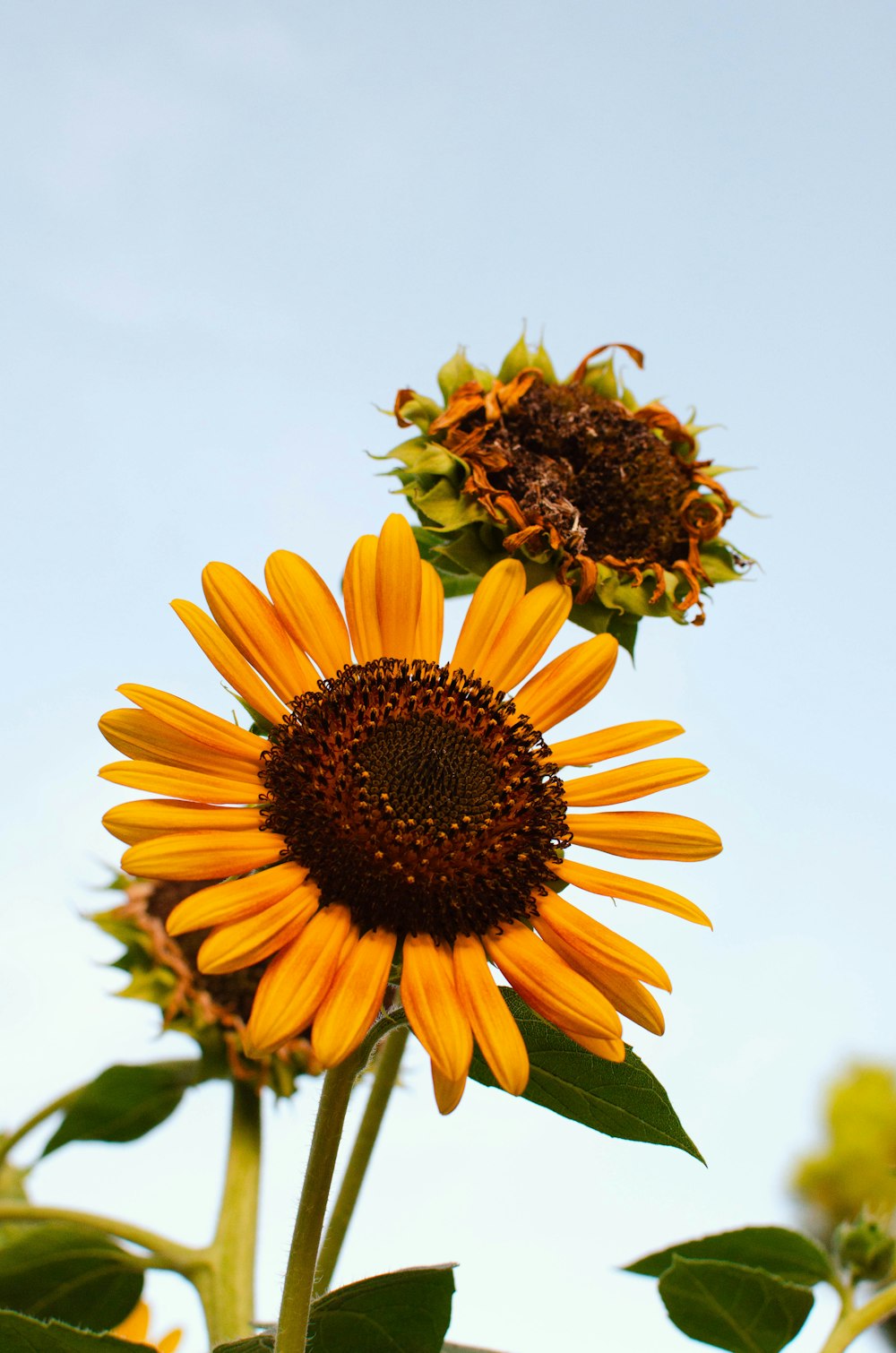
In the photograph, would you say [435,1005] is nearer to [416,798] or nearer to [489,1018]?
[489,1018]

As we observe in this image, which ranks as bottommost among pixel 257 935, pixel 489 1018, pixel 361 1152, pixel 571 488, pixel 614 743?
pixel 361 1152

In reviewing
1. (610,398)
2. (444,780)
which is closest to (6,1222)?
(444,780)

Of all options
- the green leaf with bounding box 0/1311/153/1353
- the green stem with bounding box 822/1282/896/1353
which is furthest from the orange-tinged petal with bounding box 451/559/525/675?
the green stem with bounding box 822/1282/896/1353

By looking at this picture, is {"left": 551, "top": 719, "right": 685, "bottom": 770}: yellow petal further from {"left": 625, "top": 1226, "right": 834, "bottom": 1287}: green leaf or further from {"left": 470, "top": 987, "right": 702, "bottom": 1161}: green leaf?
{"left": 625, "top": 1226, "right": 834, "bottom": 1287}: green leaf

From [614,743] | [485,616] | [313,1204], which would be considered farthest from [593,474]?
[313,1204]

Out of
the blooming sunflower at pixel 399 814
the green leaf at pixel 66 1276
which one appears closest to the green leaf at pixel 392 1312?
the blooming sunflower at pixel 399 814

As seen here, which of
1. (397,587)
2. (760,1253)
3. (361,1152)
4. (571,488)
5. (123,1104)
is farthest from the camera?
(123,1104)

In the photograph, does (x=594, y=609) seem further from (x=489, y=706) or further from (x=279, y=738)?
(x=279, y=738)
